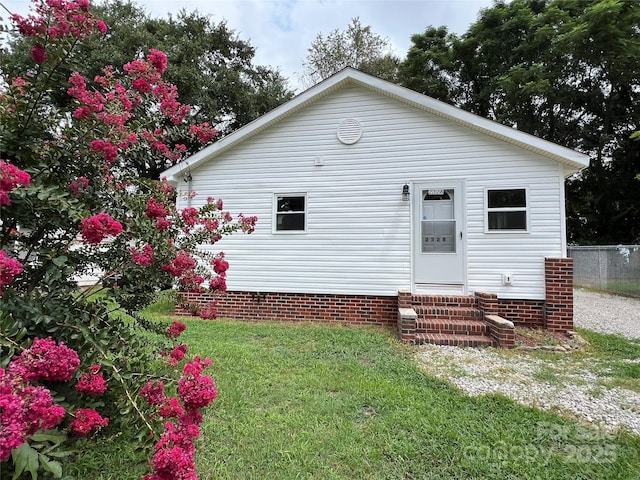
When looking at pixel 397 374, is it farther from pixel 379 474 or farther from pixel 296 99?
pixel 296 99

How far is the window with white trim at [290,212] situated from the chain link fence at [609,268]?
11.0m

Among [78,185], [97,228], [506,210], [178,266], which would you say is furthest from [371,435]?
[506,210]

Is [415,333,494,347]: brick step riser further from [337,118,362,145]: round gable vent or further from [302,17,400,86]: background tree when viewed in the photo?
[302,17,400,86]: background tree

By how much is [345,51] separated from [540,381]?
17179 mm

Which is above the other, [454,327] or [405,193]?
[405,193]

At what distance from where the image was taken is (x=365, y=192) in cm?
678

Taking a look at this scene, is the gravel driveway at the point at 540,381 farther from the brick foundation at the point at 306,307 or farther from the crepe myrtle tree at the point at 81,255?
the crepe myrtle tree at the point at 81,255

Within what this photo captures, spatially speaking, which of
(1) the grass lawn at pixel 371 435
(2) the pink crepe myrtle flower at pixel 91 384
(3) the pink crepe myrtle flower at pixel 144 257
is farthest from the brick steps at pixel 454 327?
(2) the pink crepe myrtle flower at pixel 91 384

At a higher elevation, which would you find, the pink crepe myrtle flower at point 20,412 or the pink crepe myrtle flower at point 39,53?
the pink crepe myrtle flower at point 39,53

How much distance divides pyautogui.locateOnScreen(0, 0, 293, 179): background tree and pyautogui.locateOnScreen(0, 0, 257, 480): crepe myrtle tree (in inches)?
482

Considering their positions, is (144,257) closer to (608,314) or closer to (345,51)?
(608,314)

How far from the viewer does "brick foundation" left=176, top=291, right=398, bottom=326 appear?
6605 millimetres

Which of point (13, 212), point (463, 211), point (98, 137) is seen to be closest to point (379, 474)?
point (13, 212)

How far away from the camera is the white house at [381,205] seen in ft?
19.8
